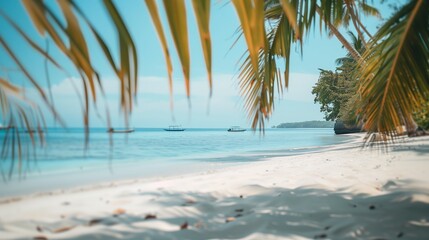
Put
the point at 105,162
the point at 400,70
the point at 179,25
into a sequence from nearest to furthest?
the point at 179,25 < the point at 400,70 < the point at 105,162

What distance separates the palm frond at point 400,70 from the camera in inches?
66.2

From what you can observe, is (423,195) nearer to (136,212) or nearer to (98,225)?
(136,212)

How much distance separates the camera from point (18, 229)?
1.90 meters

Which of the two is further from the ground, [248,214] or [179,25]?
[179,25]

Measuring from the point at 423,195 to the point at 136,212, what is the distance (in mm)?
2310

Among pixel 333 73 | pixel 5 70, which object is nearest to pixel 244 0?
pixel 5 70

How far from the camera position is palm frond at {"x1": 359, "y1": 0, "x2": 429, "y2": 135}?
5.52ft

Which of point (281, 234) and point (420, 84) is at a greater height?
point (420, 84)

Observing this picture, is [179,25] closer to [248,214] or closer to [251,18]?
[251,18]

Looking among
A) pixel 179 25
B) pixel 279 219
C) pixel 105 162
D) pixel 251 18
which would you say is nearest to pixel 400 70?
pixel 279 219

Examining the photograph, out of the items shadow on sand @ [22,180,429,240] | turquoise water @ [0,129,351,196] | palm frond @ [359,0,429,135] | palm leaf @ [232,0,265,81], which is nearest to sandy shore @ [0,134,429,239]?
shadow on sand @ [22,180,429,240]

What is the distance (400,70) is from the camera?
1916mm

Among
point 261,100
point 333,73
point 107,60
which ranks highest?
point 333,73

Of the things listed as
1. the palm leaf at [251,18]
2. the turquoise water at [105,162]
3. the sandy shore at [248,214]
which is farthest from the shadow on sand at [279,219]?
the palm leaf at [251,18]
